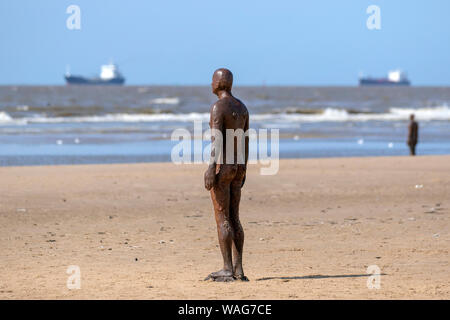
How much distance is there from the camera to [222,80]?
7121 millimetres

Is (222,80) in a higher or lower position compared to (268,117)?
lower

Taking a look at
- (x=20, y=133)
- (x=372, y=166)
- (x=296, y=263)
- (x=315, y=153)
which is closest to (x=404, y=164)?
(x=372, y=166)

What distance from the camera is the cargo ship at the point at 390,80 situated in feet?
618

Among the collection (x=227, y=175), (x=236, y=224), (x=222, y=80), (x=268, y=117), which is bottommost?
(x=236, y=224)

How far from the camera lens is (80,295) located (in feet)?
21.2

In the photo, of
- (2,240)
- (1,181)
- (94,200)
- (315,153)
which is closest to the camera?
(2,240)

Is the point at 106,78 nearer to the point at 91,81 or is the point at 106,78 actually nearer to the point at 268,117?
the point at 91,81

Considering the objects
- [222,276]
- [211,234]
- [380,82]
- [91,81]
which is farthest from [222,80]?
[380,82]

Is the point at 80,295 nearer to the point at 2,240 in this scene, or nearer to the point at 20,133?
the point at 2,240

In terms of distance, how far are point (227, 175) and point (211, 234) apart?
3009 millimetres

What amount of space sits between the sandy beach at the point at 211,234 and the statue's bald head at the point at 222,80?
5.89 feet

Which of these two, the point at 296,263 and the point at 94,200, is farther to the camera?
the point at 94,200

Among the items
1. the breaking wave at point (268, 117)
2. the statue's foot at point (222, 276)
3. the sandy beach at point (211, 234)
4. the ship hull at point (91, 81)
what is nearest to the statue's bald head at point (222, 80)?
the statue's foot at point (222, 276)
